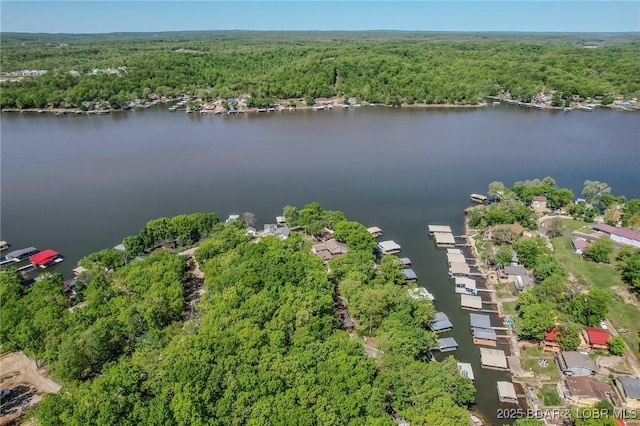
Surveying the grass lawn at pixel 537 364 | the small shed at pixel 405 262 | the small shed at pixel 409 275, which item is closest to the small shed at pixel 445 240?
the small shed at pixel 405 262

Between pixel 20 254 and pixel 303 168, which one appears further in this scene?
pixel 303 168

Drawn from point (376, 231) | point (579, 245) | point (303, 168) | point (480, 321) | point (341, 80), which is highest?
point (341, 80)

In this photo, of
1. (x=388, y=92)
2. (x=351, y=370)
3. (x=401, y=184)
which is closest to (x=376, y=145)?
(x=401, y=184)

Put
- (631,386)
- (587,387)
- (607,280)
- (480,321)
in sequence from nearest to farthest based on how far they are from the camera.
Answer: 1. (631,386)
2. (587,387)
3. (480,321)
4. (607,280)

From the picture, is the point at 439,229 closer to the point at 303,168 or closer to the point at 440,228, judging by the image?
the point at 440,228

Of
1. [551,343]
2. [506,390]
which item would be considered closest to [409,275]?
[551,343]

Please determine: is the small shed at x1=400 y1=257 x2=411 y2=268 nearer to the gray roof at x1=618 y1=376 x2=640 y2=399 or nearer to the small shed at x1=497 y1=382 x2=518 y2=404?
the small shed at x1=497 y1=382 x2=518 y2=404
